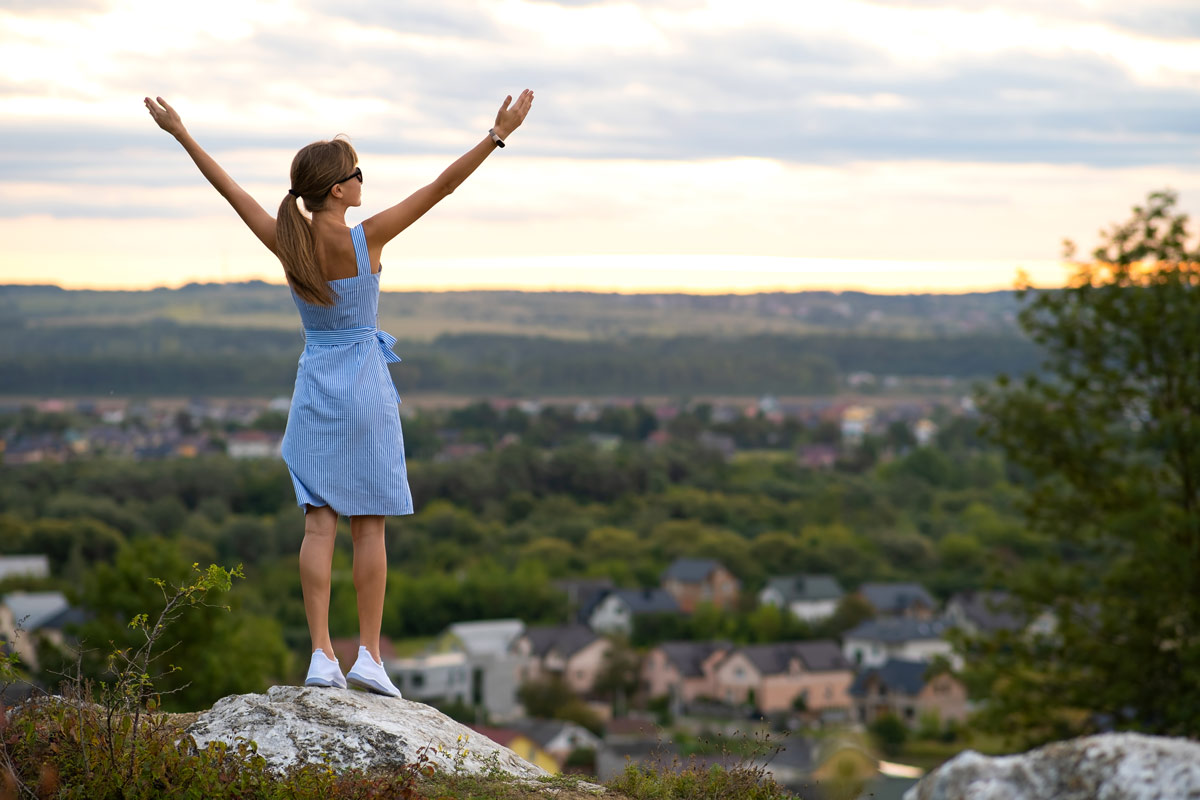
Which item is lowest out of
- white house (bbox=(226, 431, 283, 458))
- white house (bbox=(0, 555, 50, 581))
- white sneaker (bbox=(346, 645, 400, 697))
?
white house (bbox=(0, 555, 50, 581))

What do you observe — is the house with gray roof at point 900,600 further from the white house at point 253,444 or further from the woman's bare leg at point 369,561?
the woman's bare leg at point 369,561

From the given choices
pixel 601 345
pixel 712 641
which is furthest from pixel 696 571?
pixel 601 345

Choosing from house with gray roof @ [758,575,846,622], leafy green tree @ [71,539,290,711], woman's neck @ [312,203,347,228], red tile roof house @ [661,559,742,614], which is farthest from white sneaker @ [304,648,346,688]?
red tile roof house @ [661,559,742,614]

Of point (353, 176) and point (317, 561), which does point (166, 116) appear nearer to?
point (353, 176)

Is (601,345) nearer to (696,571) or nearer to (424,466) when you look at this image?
(424,466)

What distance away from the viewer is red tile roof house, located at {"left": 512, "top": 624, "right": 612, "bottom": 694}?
6306 cm

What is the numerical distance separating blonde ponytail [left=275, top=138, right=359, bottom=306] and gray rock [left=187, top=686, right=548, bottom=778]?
1.79m

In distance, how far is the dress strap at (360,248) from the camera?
5.46 m

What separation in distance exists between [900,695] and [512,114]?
5845 centimetres

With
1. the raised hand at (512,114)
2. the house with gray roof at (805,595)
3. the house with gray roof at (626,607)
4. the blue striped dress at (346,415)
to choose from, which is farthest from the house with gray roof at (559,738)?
the raised hand at (512,114)

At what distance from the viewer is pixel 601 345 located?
158 metres

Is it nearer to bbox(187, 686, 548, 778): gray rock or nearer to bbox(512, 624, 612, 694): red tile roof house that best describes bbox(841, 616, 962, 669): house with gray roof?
bbox(512, 624, 612, 694): red tile roof house

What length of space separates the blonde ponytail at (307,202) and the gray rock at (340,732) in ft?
5.86

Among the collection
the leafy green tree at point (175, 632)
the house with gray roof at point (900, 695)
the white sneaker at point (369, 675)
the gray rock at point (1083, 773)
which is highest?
the gray rock at point (1083, 773)
